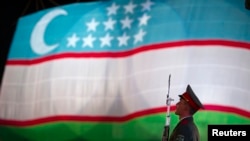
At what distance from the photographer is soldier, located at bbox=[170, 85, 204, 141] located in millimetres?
4267

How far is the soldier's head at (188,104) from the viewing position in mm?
4477

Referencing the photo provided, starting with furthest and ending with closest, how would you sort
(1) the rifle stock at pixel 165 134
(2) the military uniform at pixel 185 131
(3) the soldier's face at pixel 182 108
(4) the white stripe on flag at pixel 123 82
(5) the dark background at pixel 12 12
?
(5) the dark background at pixel 12 12 → (4) the white stripe on flag at pixel 123 82 → (1) the rifle stock at pixel 165 134 → (3) the soldier's face at pixel 182 108 → (2) the military uniform at pixel 185 131

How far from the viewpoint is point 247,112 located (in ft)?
15.1

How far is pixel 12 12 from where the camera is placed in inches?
220

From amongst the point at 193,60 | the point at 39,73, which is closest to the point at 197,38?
the point at 193,60

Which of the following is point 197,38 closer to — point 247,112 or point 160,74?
point 160,74

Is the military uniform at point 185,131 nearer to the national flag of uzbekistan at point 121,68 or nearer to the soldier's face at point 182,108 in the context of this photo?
the soldier's face at point 182,108

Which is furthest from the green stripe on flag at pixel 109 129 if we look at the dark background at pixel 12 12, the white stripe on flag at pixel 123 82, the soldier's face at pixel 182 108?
the dark background at pixel 12 12

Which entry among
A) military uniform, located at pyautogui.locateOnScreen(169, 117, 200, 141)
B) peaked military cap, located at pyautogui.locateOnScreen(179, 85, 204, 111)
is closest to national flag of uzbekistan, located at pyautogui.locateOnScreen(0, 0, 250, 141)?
peaked military cap, located at pyautogui.locateOnScreen(179, 85, 204, 111)

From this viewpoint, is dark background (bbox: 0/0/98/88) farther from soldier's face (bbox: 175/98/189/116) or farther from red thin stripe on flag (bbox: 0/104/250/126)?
soldier's face (bbox: 175/98/189/116)

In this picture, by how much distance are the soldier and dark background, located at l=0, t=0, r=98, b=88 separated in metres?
1.91

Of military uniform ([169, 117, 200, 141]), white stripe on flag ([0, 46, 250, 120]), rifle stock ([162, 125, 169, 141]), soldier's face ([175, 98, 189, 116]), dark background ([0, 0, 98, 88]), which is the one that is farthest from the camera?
dark background ([0, 0, 98, 88])

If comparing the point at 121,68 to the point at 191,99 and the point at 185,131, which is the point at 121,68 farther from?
the point at 185,131

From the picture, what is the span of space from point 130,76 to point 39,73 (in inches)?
42.6
